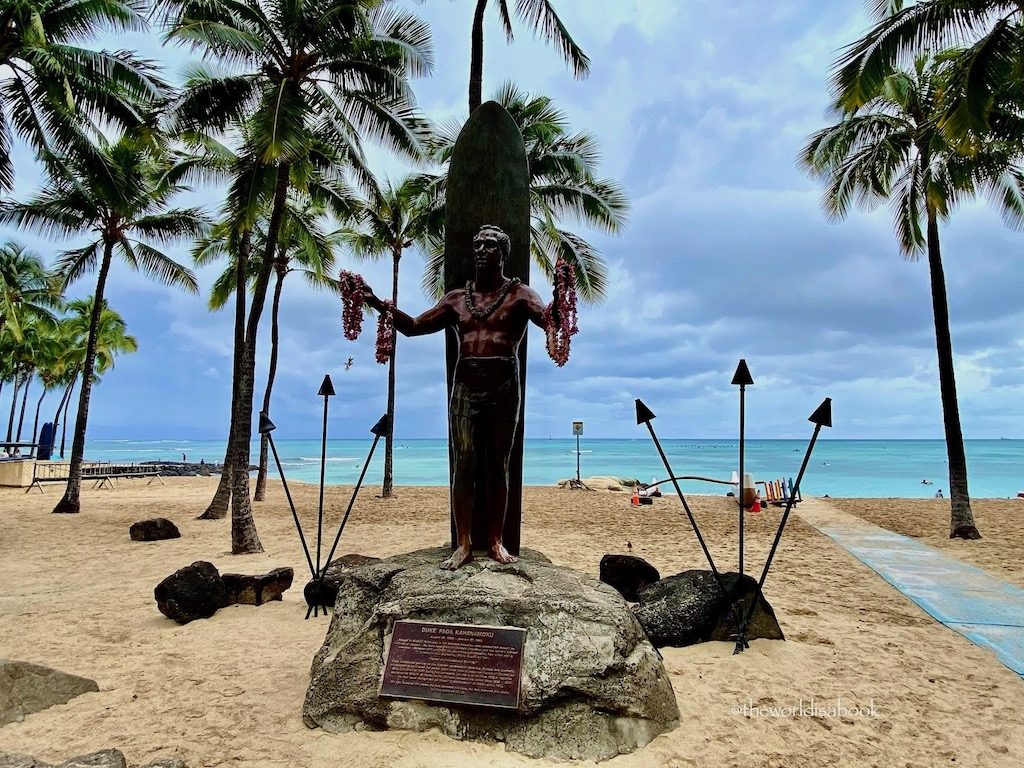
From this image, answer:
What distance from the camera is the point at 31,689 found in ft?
12.1

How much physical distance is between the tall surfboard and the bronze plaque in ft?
4.69

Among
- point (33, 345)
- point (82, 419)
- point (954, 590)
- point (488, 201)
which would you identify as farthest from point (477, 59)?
point (33, 345)

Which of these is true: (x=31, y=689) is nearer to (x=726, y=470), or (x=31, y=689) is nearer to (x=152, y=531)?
(x=152, y=531)

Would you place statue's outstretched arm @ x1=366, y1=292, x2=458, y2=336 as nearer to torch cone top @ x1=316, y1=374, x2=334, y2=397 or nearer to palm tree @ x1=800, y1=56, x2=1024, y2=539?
torch cone top @ x1=316, y1=374, x2=334, y2=397

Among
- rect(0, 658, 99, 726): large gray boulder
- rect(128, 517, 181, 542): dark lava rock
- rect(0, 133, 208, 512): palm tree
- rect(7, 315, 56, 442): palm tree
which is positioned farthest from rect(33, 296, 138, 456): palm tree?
rect(0, 658, 99, 726): large gray boulder

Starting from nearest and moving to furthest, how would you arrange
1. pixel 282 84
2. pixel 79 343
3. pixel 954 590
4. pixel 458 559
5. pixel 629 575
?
pixel 458 559, pixel 629 575, pixel 954 590, pixel 282 84, pixel 79 343

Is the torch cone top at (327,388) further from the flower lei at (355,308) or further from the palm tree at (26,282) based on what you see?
the palm tree at (26,282)

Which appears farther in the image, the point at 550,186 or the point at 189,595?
the point at 550,186

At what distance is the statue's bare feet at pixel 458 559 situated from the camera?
13.0ft

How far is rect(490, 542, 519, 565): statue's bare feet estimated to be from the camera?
13.3 feet

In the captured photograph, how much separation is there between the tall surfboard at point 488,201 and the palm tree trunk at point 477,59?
14.8 ft

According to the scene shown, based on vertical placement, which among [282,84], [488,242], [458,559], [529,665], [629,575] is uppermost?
[282,84]

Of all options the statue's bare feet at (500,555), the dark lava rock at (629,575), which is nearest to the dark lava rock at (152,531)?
the dark lava rock at (629,575)

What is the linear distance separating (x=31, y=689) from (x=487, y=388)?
3.34 m
